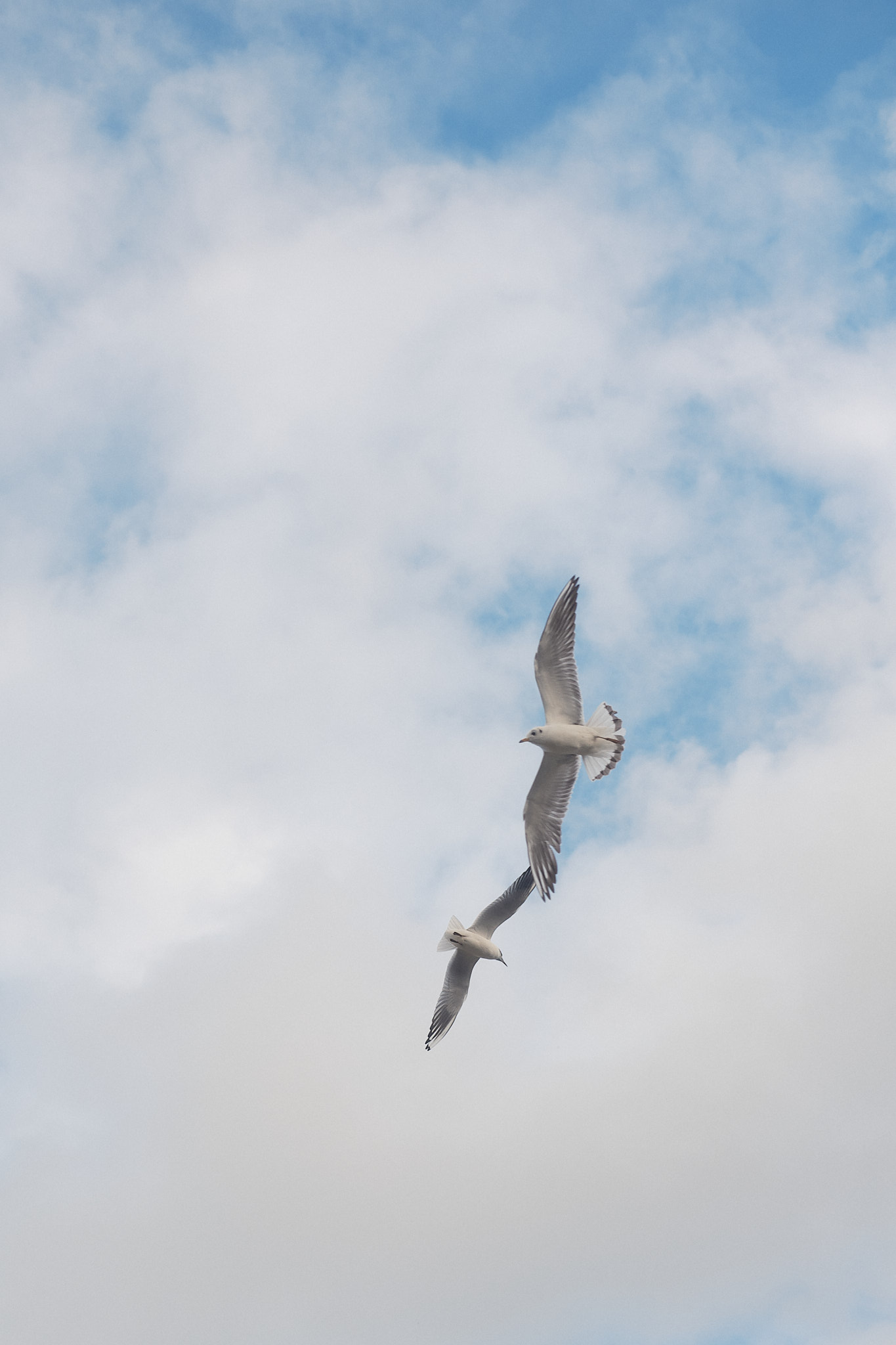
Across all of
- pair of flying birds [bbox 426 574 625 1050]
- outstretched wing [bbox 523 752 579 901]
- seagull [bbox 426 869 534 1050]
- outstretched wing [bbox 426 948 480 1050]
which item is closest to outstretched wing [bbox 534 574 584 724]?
pair of flying birds [bbox 426 574 625 1050]

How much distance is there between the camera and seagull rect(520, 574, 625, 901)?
102 feet

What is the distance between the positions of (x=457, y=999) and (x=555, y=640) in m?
9.78

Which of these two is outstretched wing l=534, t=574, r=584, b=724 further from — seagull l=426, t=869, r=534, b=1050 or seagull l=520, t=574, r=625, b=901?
seagull l=426, t=869, r=534, b=1050

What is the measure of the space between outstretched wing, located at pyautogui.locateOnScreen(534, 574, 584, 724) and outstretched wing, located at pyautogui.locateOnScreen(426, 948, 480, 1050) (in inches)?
270

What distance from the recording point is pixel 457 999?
113 feet

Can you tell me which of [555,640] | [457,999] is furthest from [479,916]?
[555,640]

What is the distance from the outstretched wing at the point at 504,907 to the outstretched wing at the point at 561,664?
391cm

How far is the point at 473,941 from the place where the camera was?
107 feet

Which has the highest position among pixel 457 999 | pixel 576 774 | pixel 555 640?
pixel 555 640

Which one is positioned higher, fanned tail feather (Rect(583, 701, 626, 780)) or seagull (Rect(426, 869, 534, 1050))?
fanned tail feather (Rect(583, 701, 626, 780))

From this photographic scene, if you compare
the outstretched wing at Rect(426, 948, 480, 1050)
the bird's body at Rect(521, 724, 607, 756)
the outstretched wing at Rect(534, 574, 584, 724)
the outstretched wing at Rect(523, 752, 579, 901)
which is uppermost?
the outstretched wing at Rect(534, 574, 584, 724)

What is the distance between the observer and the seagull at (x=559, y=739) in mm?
31078

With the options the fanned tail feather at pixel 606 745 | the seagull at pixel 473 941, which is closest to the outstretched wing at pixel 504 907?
the seagull at pixel 473 941

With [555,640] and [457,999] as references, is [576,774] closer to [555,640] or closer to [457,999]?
[555,640]
